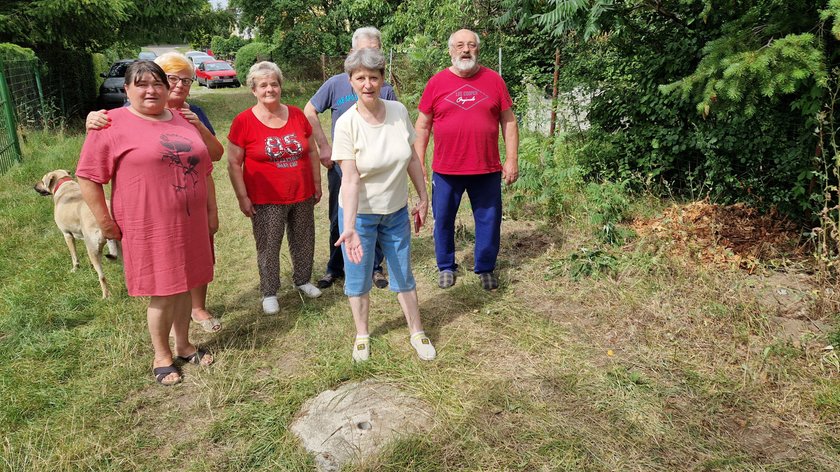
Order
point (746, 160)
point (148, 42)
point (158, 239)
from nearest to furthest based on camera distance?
point (158, 239) < point (746, 160) < point (148, 42)

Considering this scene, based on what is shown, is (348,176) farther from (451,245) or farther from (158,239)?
(451,245)

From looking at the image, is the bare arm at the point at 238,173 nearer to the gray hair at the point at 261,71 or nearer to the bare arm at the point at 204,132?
the bare arm at the point at 204,132

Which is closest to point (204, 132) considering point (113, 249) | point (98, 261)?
point (98, 261)

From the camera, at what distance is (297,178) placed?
13.2 ft

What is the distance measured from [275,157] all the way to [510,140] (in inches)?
67.8

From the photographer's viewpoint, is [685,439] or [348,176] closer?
[685,439]

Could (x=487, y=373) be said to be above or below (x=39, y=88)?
below

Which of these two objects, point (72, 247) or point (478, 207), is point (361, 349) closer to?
point (478, 207)

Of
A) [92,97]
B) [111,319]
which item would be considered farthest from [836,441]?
[92,97]

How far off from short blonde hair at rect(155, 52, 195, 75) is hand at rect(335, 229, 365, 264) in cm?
148

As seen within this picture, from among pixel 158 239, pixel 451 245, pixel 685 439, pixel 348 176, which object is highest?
pixel 348 176

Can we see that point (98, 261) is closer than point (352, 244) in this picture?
No

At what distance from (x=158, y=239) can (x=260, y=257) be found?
1.26 m

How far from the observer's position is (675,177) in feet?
19.0
